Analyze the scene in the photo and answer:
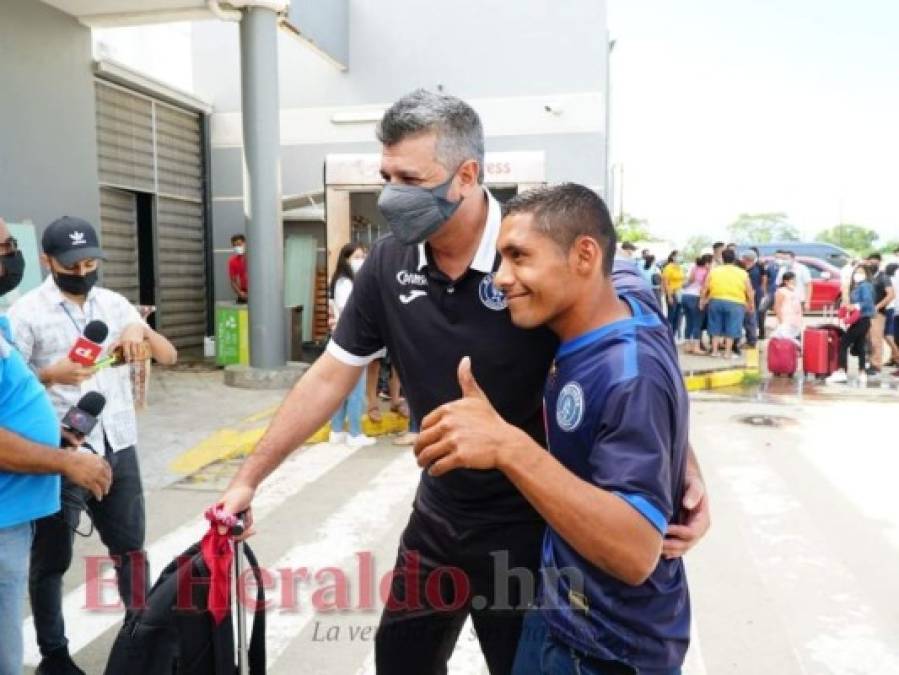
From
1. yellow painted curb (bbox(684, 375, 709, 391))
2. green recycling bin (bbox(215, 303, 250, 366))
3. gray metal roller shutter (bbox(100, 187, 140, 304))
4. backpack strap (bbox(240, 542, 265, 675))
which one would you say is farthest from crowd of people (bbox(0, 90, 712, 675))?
yellow painted curb (bbox(684, 375, 709, 391))

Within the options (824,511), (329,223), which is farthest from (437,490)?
(329,223)

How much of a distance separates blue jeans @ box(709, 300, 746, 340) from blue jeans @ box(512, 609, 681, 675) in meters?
12.1

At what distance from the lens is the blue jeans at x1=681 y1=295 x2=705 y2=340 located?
554 inches

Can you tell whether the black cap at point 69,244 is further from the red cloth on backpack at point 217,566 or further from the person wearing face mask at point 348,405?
the person wearing face mask at point 348,405

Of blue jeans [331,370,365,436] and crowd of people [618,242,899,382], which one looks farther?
crowd of people [618,242,899,382]

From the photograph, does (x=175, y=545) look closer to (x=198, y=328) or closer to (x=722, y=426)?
(x=722, y=426)

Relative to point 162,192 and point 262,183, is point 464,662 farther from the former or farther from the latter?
point 162,192

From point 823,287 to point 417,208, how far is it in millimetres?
22927

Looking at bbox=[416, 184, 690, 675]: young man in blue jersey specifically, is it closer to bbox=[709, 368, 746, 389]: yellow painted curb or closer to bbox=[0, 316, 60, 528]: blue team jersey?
bbox=[0, 316, 60, 528]: blue team jersey

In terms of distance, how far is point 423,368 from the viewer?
2.25 meters

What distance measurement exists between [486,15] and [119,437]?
1240 centimetres

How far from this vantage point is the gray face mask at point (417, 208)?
84.9 inches

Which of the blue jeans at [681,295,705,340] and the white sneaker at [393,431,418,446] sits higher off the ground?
the blue jeans at [681,295,705,340]

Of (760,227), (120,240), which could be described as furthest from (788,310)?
(760,227)
